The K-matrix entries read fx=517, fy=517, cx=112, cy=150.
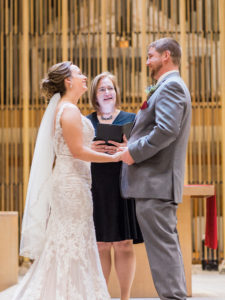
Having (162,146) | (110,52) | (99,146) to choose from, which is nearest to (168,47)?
(162,146)

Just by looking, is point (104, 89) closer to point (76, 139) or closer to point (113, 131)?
point (113, 131)

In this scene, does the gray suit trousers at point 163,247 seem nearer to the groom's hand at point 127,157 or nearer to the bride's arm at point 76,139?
the groom's hand at point 127,157

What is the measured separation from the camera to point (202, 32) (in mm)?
6766

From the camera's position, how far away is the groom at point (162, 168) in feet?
9.27

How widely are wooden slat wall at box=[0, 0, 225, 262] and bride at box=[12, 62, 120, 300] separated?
3.41 meters

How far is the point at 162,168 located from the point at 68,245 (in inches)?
30.6

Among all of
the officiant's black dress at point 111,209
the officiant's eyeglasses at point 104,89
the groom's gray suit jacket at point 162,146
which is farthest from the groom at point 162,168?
the officiant's eyeglasses at point 104,89

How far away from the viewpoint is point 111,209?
Result: 3627 millimetres

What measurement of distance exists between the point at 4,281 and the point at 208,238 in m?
1.96

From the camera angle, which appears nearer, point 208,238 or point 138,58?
point 208,238

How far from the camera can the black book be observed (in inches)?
134

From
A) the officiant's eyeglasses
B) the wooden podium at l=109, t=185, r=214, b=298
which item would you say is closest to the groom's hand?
the officiant's eyeglasses

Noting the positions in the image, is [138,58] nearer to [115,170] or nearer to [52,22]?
[52,22]

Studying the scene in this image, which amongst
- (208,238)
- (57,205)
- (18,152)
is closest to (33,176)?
(57,205)
